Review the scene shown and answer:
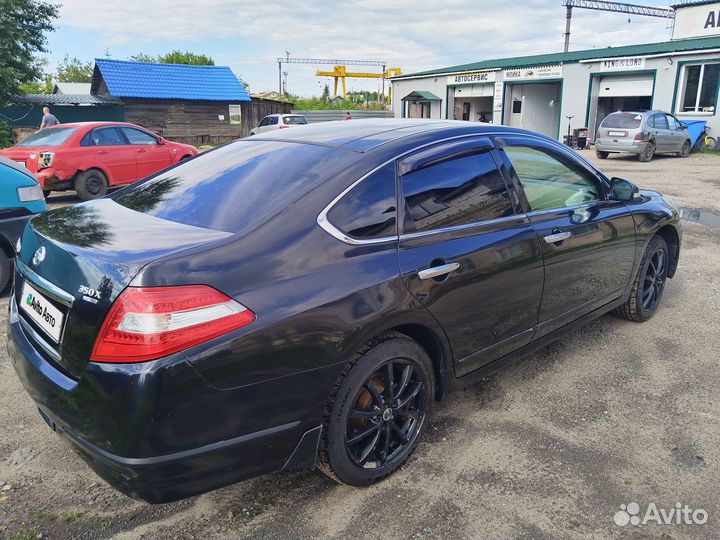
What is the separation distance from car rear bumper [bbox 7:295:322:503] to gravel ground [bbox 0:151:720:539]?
1.44 feet

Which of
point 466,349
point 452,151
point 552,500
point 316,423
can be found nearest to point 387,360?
point 316,423

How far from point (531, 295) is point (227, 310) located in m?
1.99

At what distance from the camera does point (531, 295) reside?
338 centimetres

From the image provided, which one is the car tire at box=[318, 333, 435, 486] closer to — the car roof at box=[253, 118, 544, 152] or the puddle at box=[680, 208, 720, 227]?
the car roof at box=[253, 118, 544, 152]

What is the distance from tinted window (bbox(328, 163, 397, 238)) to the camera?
2.55 meters

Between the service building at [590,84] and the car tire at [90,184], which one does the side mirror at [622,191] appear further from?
the service building at [590,84]

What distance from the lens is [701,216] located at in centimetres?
979

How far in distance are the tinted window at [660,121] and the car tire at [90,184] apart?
684 inches

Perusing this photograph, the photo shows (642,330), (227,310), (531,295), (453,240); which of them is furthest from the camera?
(642,330)

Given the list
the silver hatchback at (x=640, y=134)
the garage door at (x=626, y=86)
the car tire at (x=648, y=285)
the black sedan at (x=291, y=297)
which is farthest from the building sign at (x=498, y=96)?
the black sedan at (x=291, y=297)

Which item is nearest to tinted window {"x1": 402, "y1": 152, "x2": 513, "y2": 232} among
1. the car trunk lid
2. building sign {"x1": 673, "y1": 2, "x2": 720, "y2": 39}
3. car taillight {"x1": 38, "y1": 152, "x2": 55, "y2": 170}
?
the car trunk lid

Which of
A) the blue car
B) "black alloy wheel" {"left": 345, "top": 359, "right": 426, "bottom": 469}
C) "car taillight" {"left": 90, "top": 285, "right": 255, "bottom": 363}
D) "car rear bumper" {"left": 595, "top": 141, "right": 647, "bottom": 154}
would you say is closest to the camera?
"car taillight" {"left": 90, "top": 285, "right": 255, "bottom": 363}

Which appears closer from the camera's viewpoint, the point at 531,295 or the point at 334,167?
the point at 334,167

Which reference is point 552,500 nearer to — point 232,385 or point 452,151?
point 232,385
